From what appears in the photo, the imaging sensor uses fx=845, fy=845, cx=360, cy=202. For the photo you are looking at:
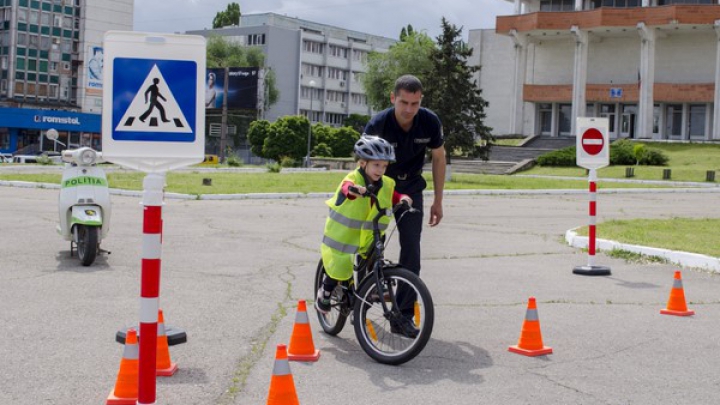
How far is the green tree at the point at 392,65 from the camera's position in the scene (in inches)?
3317

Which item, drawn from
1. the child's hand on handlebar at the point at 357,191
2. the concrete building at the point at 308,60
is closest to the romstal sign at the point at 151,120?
the child's hand on handlebar at the point at 357,191

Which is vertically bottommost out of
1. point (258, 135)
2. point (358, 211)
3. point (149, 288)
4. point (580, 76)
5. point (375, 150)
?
point (149, 288)

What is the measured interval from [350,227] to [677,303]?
135 inches

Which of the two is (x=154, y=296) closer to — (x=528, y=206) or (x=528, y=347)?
(x=528, y=347)

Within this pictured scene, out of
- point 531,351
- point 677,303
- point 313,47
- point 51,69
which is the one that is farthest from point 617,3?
point 531,351

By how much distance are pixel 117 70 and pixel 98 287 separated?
488 cm

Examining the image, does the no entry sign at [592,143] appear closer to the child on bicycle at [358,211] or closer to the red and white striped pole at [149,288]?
the child on bicycle at [358,211]

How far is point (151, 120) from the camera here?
3.92m

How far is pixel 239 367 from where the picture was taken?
17.8 ft

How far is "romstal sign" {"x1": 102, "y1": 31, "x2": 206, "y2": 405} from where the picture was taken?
3.87m

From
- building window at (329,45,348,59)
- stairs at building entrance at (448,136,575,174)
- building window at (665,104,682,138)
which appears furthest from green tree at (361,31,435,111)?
building window at (329,45,348,59)

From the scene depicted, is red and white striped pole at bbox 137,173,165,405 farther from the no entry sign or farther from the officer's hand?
the no entry sign

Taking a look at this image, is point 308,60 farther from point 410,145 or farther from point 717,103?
point 410,145

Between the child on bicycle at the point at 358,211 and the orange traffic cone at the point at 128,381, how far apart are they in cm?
190
